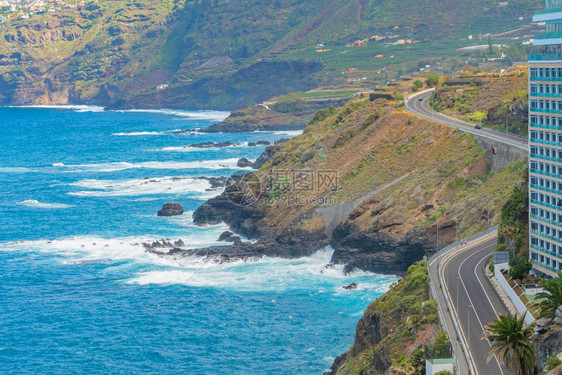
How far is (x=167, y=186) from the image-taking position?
131 meters

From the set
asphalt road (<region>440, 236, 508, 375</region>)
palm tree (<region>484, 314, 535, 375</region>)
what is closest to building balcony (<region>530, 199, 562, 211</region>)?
asphalt road (<region>440, 236, 508, 375</region>)

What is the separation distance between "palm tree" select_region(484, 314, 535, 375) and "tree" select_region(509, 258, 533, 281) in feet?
38.8

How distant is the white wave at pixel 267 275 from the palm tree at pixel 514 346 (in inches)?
1386

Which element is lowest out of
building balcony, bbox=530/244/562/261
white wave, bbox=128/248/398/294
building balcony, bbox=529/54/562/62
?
white wave, bbox=128/248/398/294

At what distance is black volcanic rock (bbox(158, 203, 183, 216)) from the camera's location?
10706cm

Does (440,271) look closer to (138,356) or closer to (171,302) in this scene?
(138,356)

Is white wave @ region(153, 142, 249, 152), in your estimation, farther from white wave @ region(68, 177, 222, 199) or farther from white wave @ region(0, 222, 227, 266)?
white wave @ region(0, 222, 227, 266)

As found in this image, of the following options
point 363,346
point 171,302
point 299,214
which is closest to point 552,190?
point 363,346

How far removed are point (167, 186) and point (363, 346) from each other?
8151cm

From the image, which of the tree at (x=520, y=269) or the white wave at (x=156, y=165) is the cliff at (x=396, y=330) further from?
the white wave at (x=156, y=165)

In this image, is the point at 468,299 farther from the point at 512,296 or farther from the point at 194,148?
the point at 194,148

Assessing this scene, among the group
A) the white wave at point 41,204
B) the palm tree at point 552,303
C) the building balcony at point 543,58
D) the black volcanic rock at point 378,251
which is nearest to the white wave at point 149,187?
the white wave at point 41,204

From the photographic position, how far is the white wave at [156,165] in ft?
488

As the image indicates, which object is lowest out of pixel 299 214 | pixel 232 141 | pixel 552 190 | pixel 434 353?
pixel 232 141
